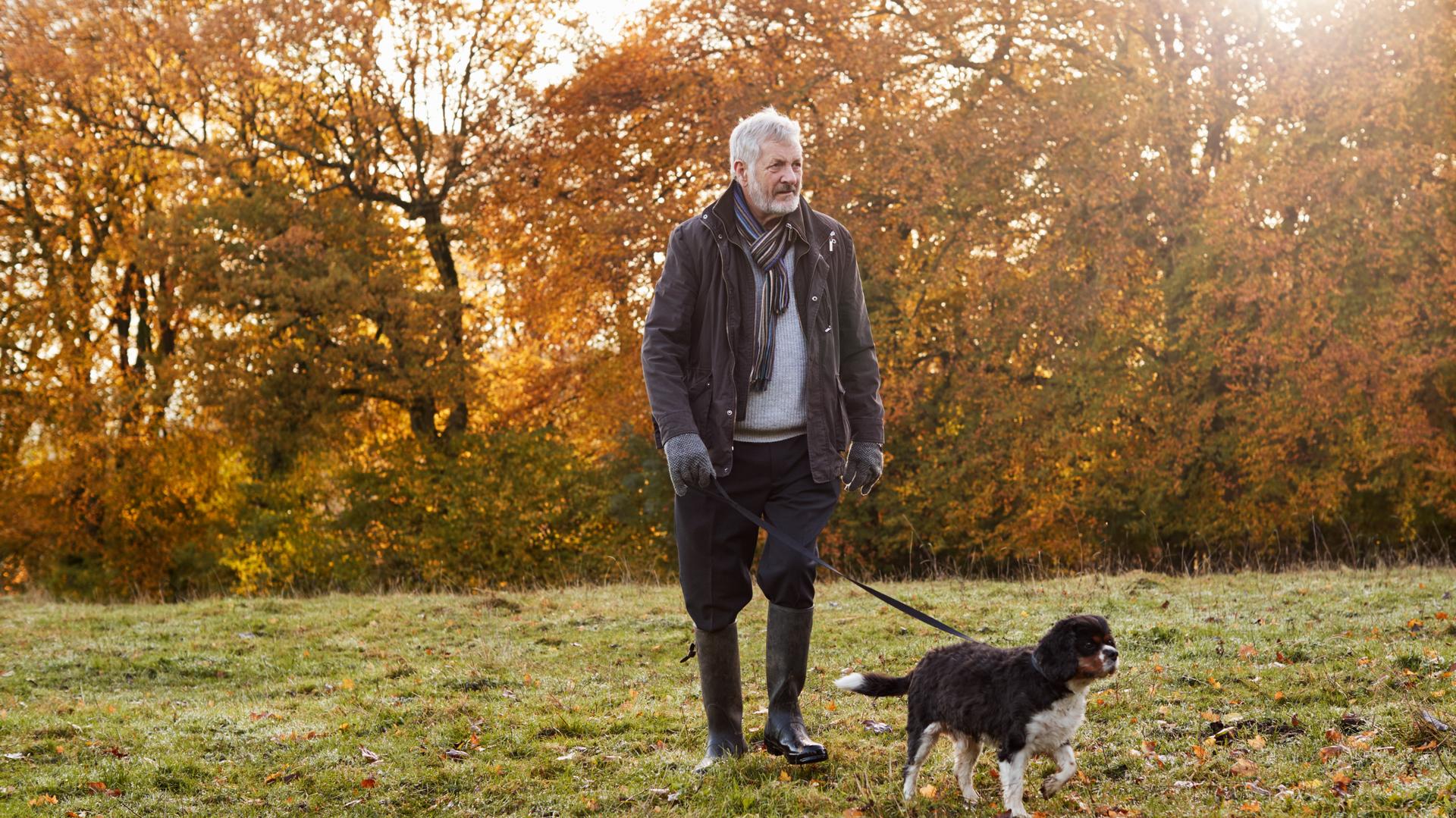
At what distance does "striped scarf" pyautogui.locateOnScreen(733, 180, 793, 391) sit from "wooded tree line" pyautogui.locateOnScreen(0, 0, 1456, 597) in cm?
1107

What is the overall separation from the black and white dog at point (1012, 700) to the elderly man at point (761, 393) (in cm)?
47

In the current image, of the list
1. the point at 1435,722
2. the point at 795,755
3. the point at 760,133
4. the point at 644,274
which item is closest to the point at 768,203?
the point at 760,133

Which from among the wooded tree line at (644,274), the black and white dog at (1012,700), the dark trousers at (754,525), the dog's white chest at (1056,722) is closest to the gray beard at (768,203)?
the dark trousers at (754,525)

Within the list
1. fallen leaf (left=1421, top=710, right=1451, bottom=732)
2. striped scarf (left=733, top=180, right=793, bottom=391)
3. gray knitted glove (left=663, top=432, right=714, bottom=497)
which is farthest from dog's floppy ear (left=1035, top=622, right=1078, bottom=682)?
fallen leaf (left=1421, top=710, right=1451, bottom=732)

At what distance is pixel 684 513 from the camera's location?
15.7ft

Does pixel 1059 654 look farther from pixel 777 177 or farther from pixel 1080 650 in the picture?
pixel 777 177

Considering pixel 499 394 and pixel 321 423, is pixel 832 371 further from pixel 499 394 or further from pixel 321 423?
pixel 499 394

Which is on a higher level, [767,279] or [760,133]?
[760,133]

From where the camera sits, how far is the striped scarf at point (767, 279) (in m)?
4.70

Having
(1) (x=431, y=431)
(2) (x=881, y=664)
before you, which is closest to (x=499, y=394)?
(1) (x=431, y=431)

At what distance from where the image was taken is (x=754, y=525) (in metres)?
4.84

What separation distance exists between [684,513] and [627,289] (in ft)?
53.1

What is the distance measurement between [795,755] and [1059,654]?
119cm

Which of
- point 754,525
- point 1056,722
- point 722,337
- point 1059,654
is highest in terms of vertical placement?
point 722,337
